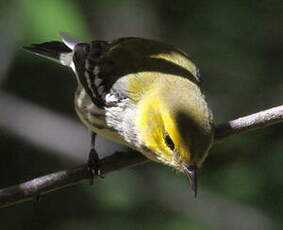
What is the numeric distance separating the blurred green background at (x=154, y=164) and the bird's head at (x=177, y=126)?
130 centimetres

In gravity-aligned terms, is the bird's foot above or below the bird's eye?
below

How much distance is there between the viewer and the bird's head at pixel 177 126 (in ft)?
14.4

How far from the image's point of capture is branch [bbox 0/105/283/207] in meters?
4.30

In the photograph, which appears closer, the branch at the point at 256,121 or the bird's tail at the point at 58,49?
the branch at the point at 256,121

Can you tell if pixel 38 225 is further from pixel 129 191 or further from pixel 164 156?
pixel 164 156

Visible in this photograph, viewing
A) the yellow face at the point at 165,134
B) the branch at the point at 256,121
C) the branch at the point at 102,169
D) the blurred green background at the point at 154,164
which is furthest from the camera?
the blurred green background at the point at 154,164

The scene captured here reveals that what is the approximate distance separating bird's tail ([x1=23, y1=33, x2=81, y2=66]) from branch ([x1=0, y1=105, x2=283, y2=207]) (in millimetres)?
1403

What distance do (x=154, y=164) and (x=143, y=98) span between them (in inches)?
84.7

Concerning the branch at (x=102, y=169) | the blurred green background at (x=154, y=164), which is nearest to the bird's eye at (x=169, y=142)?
A: the branch at (x=102, y=169)

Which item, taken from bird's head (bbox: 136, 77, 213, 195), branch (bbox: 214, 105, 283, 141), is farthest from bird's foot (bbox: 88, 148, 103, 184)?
branch (bbox: 214, 105, 283, 141)

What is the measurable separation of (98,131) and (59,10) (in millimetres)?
854

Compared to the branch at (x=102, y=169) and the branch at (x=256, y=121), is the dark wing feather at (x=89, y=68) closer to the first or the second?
the branch at (x=102, y=169)

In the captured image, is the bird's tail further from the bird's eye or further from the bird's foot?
the bird's eye

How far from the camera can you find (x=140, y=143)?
4766 millimetres
